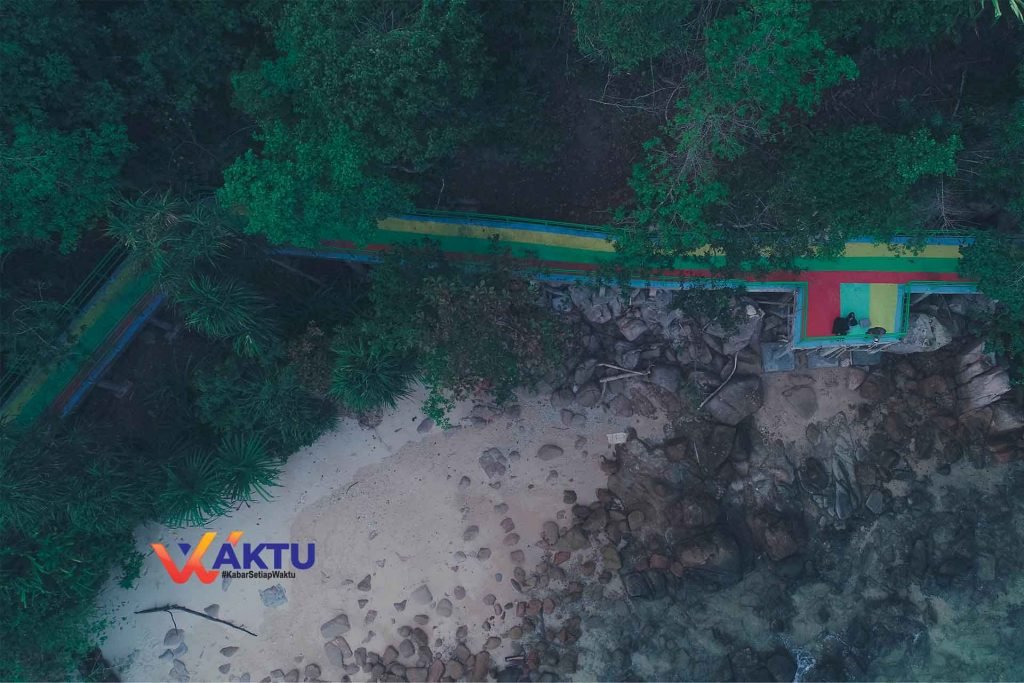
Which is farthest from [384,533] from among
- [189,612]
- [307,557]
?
[189,612]

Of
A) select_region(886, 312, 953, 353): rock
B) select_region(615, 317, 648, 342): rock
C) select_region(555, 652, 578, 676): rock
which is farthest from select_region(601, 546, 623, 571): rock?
select_region(886, 312, 953, 353): rock

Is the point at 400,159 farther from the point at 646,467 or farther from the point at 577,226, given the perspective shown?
the point at 646,467

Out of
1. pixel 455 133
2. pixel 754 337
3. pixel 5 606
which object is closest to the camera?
pixel 455 133

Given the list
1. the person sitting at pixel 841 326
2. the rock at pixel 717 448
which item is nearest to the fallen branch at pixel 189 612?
the rock at pixel 717 448

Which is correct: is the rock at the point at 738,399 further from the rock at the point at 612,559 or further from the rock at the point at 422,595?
the rock at the point at 422,595

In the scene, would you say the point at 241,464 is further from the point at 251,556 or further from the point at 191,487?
the point at 251,556

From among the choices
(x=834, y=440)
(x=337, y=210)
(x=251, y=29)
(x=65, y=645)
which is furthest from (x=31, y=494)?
(x=834, y=440)
